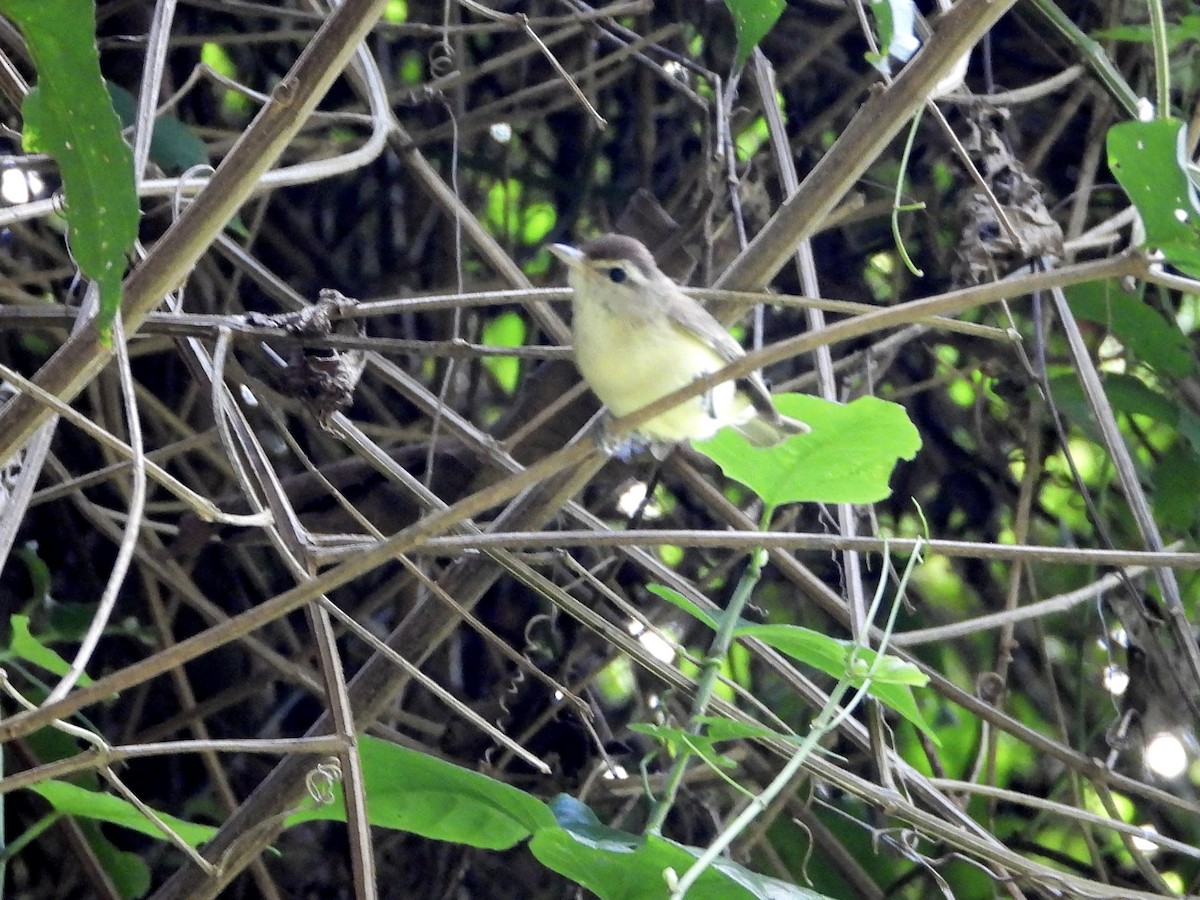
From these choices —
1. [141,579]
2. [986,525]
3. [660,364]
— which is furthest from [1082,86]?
[141,579]

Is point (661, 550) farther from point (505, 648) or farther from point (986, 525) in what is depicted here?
point (505, 648)

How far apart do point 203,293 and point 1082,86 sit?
78.2 inches

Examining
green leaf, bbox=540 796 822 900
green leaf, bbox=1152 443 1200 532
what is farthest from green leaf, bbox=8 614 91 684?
green leaf, bbox=1152 443 1200 532

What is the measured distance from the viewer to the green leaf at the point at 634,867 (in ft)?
4.91

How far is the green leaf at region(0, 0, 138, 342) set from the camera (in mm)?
1130

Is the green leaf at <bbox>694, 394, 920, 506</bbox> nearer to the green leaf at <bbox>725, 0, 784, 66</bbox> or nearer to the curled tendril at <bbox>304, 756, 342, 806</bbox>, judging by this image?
the green leaf at <bbox>725, 0, 784, 66</bbox>

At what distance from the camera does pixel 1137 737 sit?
8.31 ft

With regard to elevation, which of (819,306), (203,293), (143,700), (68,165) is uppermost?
(68,165)

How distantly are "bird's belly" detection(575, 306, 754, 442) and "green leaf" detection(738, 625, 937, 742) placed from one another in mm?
556

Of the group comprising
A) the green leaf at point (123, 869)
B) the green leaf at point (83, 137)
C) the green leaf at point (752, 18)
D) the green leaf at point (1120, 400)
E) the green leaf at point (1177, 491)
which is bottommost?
the green leaf at point (123, 869)

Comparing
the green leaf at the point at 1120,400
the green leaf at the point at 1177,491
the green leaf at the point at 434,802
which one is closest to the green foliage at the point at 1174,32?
the green leaf at the point at 1120,400

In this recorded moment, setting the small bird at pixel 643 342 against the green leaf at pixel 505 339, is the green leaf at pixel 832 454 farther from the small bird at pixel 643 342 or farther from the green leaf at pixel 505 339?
the green leaf at pixel 505 339

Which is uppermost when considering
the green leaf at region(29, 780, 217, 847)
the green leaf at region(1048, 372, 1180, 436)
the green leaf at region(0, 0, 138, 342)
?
the green leaf at region(0, 0, 138, 342)

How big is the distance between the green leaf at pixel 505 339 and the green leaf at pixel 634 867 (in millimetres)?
1525
